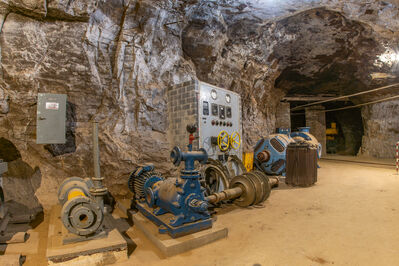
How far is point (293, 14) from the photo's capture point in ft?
27.3

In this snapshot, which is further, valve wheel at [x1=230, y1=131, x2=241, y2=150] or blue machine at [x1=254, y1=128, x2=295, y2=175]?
blue machine at [x1=254, y1=128, x2=295, y2=175]

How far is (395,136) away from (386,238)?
10.1 metres

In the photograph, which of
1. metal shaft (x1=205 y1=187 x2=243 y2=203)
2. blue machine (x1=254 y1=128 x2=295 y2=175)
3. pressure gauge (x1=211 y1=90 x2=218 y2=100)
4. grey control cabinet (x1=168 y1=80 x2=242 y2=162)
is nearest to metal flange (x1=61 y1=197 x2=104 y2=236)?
metal shaft (x1=205 y1=187 x2=243 y2=203)

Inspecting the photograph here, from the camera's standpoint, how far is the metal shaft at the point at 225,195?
12.6 feet

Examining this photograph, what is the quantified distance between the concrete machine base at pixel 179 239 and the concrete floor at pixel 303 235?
7cm

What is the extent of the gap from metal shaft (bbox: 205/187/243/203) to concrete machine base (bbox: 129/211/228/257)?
0.59 metres

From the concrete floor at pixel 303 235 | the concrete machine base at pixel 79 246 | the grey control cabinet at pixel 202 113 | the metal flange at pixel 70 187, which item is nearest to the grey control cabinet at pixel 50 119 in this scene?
the metal flange at pixel 70 187

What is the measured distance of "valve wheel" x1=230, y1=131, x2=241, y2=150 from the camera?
5973mm

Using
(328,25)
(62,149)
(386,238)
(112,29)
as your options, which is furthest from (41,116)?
(328,25)

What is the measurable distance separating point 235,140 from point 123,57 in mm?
3354

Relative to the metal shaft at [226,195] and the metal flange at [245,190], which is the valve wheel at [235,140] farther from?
the metal shaft at [226,195]

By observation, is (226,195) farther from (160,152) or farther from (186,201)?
(160,152)

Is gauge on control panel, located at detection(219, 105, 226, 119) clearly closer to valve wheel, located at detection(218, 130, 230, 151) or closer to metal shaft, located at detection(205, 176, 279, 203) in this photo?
valve wheel, located at detection(218, 130, 230, 151)

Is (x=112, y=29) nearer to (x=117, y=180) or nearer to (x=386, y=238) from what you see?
(x=117, y=180)
